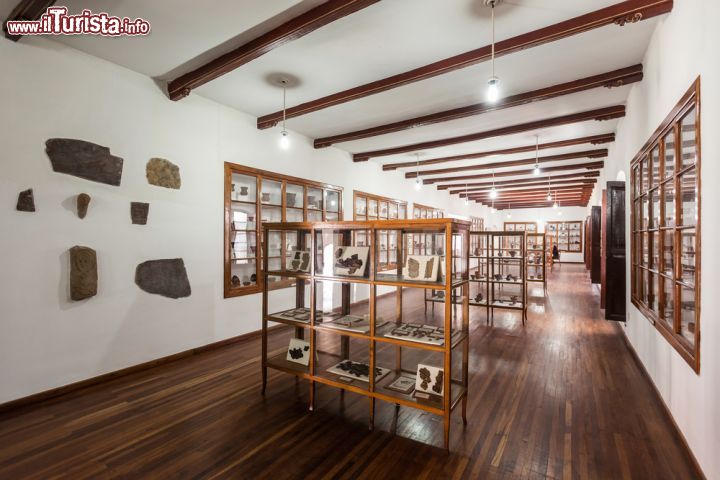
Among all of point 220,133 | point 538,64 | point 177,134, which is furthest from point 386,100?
point 177,134

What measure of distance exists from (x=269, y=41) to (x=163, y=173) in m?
1.99

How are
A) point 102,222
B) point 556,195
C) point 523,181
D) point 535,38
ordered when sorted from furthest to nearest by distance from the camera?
point 556,195 < point 523,181 < point 102,222 < point 535,38

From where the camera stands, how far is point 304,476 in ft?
6.68

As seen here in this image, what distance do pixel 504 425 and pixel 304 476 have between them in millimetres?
1524

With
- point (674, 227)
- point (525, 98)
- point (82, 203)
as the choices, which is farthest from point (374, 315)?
point (525, 98)

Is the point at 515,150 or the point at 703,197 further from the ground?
the point at 515,150

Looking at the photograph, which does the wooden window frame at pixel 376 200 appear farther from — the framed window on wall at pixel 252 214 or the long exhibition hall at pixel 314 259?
the long exhibition hall at pixel 314 259

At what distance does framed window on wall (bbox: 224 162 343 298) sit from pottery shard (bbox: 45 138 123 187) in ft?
4.42

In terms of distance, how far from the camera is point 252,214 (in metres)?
5.05

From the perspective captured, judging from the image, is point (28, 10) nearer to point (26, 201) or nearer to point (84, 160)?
point (84, 160)

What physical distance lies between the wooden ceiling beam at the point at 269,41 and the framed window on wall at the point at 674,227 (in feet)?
7.52

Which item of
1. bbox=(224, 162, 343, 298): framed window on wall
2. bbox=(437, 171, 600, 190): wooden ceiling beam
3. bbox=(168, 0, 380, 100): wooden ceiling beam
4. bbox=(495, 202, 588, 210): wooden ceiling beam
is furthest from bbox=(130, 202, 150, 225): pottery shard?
bbox=(495, 202, 588, 210): wooden ceiling beam

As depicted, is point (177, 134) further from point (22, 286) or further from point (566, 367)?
point (566, 367)

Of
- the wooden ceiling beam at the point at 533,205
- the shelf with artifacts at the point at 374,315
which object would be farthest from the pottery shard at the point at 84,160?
the wooden ceiling beam at the point at 533,205
